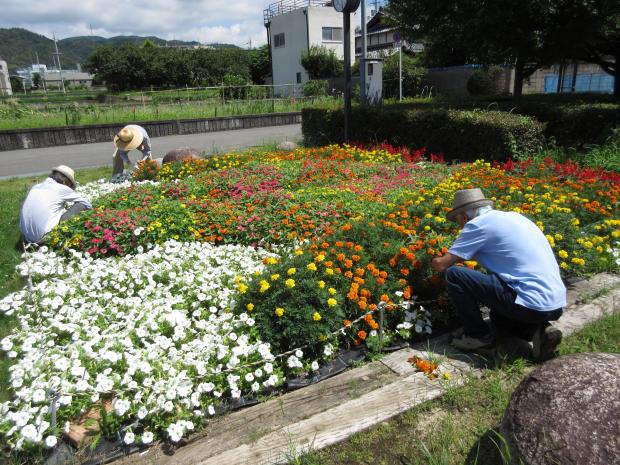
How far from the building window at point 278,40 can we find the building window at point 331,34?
4.56 meters

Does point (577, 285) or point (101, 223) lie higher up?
point (101, 223)

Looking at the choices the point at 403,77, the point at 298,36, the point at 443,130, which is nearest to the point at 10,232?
the point at 443,130

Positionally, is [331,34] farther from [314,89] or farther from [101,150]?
[101,150]

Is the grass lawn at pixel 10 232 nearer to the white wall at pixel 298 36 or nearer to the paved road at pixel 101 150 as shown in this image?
the paved road at pixel 101 150

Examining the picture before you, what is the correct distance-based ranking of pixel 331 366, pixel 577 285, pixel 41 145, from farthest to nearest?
pixel 41 145, pixel 577 285, pixel 331 366

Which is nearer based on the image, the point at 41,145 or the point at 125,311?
the point at 125,311

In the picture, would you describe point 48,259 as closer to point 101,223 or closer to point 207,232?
point 101,223

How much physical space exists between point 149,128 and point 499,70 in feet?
61.1

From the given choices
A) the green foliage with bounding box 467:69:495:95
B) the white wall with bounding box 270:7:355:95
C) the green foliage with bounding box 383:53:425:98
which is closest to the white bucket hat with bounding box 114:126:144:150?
the green foliage with bounding box 383:53:425:98

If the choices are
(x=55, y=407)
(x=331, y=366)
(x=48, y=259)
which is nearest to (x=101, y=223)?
(x=48, y=259)

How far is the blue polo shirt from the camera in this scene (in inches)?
108

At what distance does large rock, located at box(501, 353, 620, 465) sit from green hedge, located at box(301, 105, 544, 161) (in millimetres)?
6804

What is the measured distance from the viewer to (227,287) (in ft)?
13.3

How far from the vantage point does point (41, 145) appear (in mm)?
15695
